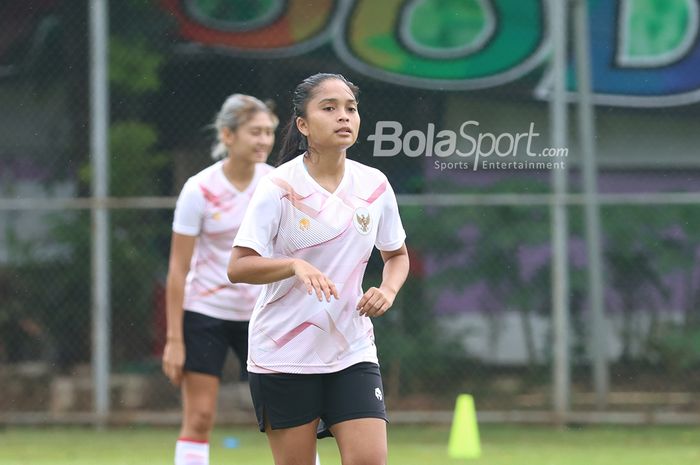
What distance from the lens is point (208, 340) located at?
6688 millimetres

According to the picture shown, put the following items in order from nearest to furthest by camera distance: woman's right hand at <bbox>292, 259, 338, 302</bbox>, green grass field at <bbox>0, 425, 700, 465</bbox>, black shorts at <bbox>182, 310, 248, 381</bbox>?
1. woman's right hand at <bbox>292, 259, 338, 302</bbox>
2. black shorts at <bbox>182, 310, 248, 381</bbox>
3. green grass field at <bbox>0, 425, 700, 465</bbox>

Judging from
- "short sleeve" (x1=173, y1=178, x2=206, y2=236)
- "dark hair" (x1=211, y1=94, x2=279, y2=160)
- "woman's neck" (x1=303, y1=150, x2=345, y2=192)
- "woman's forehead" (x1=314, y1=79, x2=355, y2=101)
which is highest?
"dark hair" (x1=211, y1=94, x2=279, y2=160)

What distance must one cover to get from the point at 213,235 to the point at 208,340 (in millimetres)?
480

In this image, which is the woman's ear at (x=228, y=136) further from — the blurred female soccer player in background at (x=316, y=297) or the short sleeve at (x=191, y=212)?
the blurred female soccer player in background at (x=316, y=297)

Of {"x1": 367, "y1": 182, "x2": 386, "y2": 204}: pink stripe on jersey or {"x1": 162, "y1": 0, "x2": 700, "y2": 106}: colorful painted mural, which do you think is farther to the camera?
{"x1": 162, "y1": 0, "x2": 700, "y2": 106}: colorful painted mural

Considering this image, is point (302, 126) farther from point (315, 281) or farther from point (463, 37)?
point (463, 37)

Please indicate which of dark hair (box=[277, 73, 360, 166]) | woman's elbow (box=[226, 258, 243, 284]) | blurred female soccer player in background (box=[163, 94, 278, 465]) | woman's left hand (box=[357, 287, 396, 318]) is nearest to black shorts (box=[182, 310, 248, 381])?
blurred female soccer player in background (box=[163, 94, 278, 465])

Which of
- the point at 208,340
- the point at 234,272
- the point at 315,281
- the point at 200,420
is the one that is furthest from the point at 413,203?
the point at 315,281

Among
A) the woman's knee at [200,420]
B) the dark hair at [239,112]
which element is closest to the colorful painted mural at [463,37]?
the dark hair at [239,112]

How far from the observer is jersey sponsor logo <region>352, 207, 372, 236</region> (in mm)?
4734

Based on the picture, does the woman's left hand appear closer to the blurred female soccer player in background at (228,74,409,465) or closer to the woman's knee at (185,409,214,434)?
the blurred female soccer player in background at (228,74,409,465)

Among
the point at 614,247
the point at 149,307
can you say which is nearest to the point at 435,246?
the point at 614,247

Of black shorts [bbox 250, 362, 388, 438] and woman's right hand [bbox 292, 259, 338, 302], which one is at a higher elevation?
woman's right hand [bbox 292, 259, 338, 302]

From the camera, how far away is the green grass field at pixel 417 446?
859 cm
